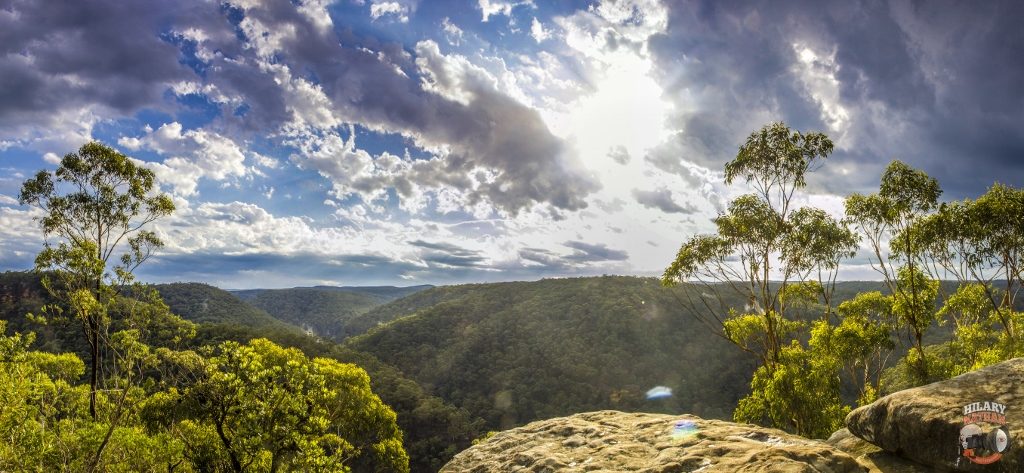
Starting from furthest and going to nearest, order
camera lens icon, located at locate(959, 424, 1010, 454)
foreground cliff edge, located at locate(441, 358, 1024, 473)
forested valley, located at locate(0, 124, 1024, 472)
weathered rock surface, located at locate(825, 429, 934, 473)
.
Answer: forested valley, located at locate(0, 124, 1024, 472)
weathered rock surface, located at locate(825, 429, 934, 473)
foreground cliff edge, located at locate(441, 358, 1024, 473)
camera lens icon, located at locate(959, 424, 1010, 454)

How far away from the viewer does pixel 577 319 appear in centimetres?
17088

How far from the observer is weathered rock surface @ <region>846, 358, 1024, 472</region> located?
30.5 feet

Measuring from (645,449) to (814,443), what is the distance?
3744 millimetres

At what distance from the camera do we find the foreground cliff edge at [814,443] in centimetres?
922

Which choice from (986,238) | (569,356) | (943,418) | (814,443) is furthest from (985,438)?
(569,356)

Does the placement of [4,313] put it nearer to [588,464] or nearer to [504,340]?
[504,340]

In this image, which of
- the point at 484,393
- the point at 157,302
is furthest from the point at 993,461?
the point at 484,393

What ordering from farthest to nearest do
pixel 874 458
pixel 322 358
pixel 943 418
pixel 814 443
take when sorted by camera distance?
pixel 322 358
pixel 874 458
pixel 814 443
pixel 943 418

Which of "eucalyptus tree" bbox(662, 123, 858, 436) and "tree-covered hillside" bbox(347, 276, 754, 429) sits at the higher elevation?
"eucalyptus tree" bbox(662, 123, 858, 436)

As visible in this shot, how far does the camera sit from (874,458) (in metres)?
11.2

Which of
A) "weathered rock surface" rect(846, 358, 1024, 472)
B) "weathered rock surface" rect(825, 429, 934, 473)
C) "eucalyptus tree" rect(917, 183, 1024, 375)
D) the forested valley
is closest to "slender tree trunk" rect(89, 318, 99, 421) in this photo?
the forested valley

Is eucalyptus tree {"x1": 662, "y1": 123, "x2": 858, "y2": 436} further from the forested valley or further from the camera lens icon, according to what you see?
the camera lens icon

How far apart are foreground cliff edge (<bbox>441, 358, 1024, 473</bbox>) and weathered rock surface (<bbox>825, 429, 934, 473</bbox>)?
19mm

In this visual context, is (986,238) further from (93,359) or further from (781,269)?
(93,359)
